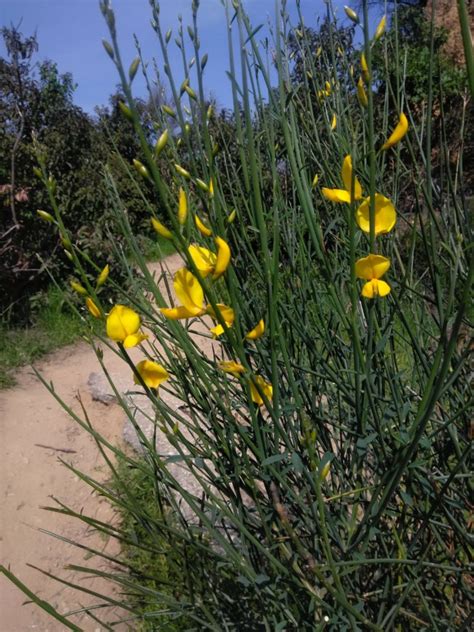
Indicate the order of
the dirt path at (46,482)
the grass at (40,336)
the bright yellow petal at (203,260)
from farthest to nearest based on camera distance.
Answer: the grass at (40,336) → the dirt path at (46,482) → the bright yellow petal at (203,260)

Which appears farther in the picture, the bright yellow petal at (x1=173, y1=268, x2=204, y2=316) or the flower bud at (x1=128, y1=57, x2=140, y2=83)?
the bright yellow petal at (x1=173, y1=268, x2=204, y2=316)

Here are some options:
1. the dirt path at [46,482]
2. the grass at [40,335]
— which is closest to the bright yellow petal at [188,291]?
the dirt path at [46,482]

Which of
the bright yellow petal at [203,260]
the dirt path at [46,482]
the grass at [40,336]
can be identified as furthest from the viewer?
the grass at [40,336]

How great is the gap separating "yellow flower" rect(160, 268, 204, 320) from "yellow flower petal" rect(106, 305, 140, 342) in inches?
1.8

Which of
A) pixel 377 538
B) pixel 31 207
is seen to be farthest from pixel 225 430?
pixel 31 207

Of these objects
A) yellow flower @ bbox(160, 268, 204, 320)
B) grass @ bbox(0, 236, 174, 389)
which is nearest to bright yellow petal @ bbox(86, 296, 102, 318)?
yellow flower @ bbox(160, 268, 204, 320)

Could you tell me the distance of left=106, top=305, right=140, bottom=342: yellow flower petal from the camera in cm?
66

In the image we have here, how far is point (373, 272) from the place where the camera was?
669mm

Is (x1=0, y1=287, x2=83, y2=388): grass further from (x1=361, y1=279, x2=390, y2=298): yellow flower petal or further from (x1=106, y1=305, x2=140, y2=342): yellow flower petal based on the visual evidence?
(x1=361, y1=279, x2=390, y2=298): yellow flower petal

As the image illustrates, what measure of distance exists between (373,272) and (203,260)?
0.67 ft

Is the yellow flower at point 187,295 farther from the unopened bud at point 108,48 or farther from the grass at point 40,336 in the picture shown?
the grass at point 40,336

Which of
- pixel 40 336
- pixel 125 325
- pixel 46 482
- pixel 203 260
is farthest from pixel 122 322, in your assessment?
pixel 40 336

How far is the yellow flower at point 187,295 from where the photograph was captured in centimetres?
65

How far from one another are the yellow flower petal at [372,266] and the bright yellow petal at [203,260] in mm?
174
